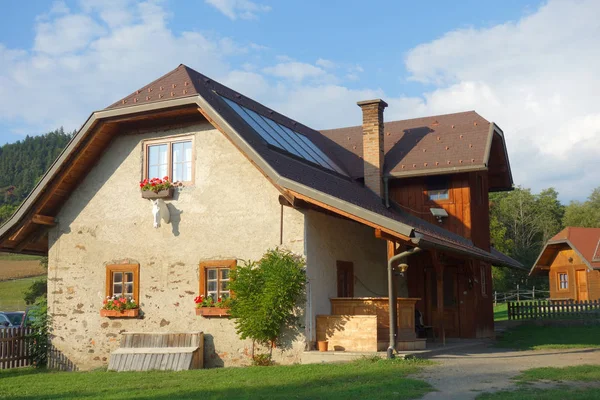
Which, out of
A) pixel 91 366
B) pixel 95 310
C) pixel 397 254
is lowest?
pixel 91 366

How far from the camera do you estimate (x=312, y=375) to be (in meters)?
11.9

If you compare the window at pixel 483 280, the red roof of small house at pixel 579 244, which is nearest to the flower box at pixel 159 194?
the window at pixel 483 280

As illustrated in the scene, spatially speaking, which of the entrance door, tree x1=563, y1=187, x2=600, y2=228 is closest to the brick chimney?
the entrance door

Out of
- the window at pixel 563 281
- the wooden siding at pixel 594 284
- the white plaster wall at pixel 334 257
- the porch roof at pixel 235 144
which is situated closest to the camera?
the porch roof at pixel 235 144

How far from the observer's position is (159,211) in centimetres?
1606

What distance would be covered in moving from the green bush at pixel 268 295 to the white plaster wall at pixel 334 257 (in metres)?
0.39

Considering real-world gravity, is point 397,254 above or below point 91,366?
above

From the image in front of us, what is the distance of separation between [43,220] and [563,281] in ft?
99.2

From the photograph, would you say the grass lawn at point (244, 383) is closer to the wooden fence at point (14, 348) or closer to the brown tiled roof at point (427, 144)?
the wooden fence at point (14, 348)

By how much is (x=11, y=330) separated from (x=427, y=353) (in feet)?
32.0

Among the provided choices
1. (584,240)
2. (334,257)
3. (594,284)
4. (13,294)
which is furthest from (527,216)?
(334,257)

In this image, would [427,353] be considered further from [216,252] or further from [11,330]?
[11,330]

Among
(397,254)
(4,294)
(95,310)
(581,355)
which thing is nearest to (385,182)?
(397,254)

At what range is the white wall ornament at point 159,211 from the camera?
52.6 ft
